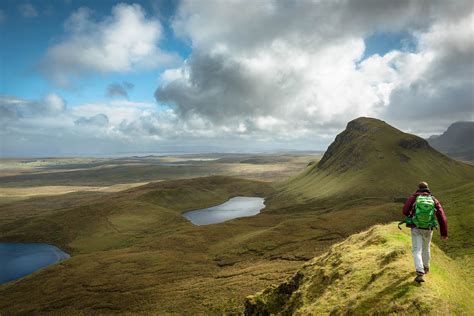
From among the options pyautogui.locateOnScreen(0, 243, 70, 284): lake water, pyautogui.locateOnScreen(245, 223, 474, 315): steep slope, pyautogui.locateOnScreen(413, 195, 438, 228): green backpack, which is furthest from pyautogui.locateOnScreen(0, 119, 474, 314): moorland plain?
pyautogui.locateOnScreen(413, 195, 438, 228): green backpack

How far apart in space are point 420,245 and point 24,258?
151309 millimetres

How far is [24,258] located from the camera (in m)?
128

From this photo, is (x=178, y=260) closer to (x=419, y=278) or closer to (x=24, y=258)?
(x=24, y=258)

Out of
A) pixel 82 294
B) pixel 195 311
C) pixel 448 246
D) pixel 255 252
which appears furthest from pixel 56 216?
pixel 448 246

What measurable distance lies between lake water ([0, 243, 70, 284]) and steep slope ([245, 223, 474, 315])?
11177 cm

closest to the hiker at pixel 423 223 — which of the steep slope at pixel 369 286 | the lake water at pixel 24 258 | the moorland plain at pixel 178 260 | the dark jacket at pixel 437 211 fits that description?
the dark jacket at pixel 437 211

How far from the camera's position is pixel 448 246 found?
4512 centimetres

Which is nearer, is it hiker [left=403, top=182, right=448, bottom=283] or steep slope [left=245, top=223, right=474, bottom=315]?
steep slope [left=245, top=223, right=474, bottom=315]

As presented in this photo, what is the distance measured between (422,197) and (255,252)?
8144cm

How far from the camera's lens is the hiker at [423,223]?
1838 cm

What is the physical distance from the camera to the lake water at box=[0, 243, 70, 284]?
367 feet

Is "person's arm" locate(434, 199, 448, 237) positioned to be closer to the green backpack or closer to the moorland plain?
the green backpack

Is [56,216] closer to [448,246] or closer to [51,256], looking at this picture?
[51,256]

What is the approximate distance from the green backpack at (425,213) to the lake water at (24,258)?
12705 centimetres
